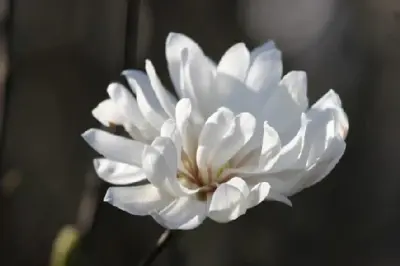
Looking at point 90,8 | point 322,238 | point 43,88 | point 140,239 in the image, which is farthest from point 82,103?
point 322,238

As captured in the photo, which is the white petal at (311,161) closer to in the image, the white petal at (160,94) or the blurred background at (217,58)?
the white petal at (160,94)

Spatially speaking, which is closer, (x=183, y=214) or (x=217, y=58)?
(x=183, y=214)

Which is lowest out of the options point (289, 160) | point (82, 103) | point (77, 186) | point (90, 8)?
point (77, 186)

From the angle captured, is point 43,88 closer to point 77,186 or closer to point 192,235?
point 77,186

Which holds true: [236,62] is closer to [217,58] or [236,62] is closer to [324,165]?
[324,165]

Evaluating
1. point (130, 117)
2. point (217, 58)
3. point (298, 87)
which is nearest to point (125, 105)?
point (130, 117)

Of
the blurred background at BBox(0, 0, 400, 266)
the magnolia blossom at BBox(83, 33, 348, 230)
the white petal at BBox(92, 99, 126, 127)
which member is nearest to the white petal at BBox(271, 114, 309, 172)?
the magnolia blossom at BBox(83, 33, 348, 230)
